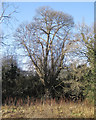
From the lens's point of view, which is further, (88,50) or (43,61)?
(43,61)

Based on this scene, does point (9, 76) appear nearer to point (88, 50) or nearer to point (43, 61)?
point (43, 61)

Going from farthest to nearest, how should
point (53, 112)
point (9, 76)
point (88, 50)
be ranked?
point (9, 76) → point (88, 50) → point (53, 112)

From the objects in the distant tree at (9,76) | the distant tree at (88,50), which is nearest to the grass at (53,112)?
the distant tree at (88,50)

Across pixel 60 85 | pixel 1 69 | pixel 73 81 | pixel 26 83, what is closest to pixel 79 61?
pixel 73 81

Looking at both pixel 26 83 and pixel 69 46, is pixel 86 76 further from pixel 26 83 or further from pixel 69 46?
pixel 26 83

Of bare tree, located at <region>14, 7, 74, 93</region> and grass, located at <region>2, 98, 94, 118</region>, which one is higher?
bare tree, located at <region>14, 7, 74, 93</region>

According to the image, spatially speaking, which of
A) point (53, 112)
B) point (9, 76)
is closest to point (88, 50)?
point (53, 112)

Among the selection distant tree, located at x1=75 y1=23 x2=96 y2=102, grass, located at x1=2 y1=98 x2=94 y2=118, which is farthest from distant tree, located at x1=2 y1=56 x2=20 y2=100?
distant tree, located at x1=75 y1=23 x2=96 y2=102

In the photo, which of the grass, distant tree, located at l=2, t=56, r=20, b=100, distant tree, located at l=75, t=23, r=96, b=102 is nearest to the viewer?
the grass

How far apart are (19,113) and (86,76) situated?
3.53 meters

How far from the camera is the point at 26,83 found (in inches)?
402

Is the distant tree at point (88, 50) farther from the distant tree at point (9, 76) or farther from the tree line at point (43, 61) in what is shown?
the distant tree at point (9, 76)

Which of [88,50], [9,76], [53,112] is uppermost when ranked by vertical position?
[88,50]

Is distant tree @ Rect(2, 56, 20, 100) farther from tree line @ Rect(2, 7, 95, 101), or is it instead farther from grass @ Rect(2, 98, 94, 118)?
grass @ Rect(2, 98, 94, 118)
